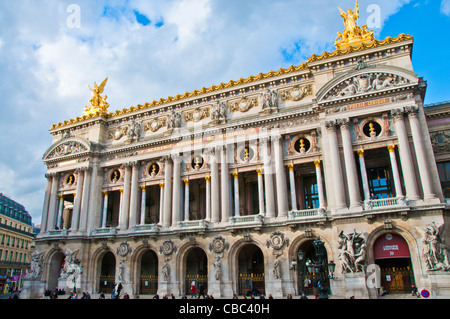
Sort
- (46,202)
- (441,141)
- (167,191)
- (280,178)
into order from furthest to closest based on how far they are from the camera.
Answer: (46,202), (167,191), (280,178), (441,141)

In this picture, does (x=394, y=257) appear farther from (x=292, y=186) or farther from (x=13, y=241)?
(x=13, y=241)

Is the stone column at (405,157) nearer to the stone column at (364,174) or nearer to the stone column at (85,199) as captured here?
the stone column at (364,174)

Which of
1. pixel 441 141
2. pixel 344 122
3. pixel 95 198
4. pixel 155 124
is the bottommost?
pixel 95 198

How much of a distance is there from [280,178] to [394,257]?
418 inches

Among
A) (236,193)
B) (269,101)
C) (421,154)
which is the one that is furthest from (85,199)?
(421,154)

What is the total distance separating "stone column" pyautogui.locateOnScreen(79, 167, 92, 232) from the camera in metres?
39.4

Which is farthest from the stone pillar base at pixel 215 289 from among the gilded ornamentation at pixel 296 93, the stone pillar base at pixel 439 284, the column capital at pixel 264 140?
the gilded ornamentation at pixel 296 93

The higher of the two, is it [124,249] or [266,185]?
[266,185]

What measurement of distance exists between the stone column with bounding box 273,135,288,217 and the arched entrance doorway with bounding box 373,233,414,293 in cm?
769

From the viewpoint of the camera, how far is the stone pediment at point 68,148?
41719 millimetres

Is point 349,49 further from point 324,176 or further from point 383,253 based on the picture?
point 383,253

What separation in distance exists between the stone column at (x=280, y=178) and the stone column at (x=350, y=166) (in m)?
5.39

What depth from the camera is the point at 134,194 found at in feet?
126

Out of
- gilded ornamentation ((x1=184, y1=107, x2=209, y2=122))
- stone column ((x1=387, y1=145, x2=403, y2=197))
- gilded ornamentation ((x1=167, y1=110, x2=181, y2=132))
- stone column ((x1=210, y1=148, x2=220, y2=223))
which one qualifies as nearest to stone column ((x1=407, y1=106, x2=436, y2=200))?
stone column ((x1=387, y1=145, x2=403, y2=197))
